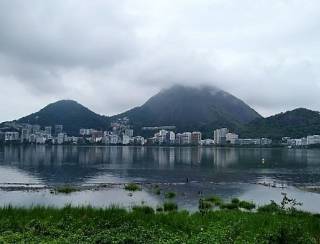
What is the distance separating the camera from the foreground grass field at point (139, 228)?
585 inches

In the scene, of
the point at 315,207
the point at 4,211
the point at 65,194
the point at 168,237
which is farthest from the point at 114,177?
the point at 168,237

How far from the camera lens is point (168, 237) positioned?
15781 millimetres

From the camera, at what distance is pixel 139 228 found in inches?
664

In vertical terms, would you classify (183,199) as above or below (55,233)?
A: below

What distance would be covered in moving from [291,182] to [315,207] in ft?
89.1

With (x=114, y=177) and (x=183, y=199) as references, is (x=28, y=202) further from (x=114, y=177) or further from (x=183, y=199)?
(x=114, y=177)

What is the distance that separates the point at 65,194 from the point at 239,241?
1438 inches

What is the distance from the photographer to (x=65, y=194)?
160ft

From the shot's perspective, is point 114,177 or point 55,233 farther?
point 114,177

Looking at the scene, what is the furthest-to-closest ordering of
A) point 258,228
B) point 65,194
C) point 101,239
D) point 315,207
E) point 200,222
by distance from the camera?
point 65,194, point 315,207, point 200,222, point 258,228, point 101,239

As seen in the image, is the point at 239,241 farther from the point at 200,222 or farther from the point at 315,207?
the point at 315,207

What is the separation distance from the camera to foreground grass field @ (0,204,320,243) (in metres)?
14.9

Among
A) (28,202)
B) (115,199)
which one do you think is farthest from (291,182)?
(28,202)

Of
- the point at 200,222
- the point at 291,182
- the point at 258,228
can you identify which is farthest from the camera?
the point at 291,182
